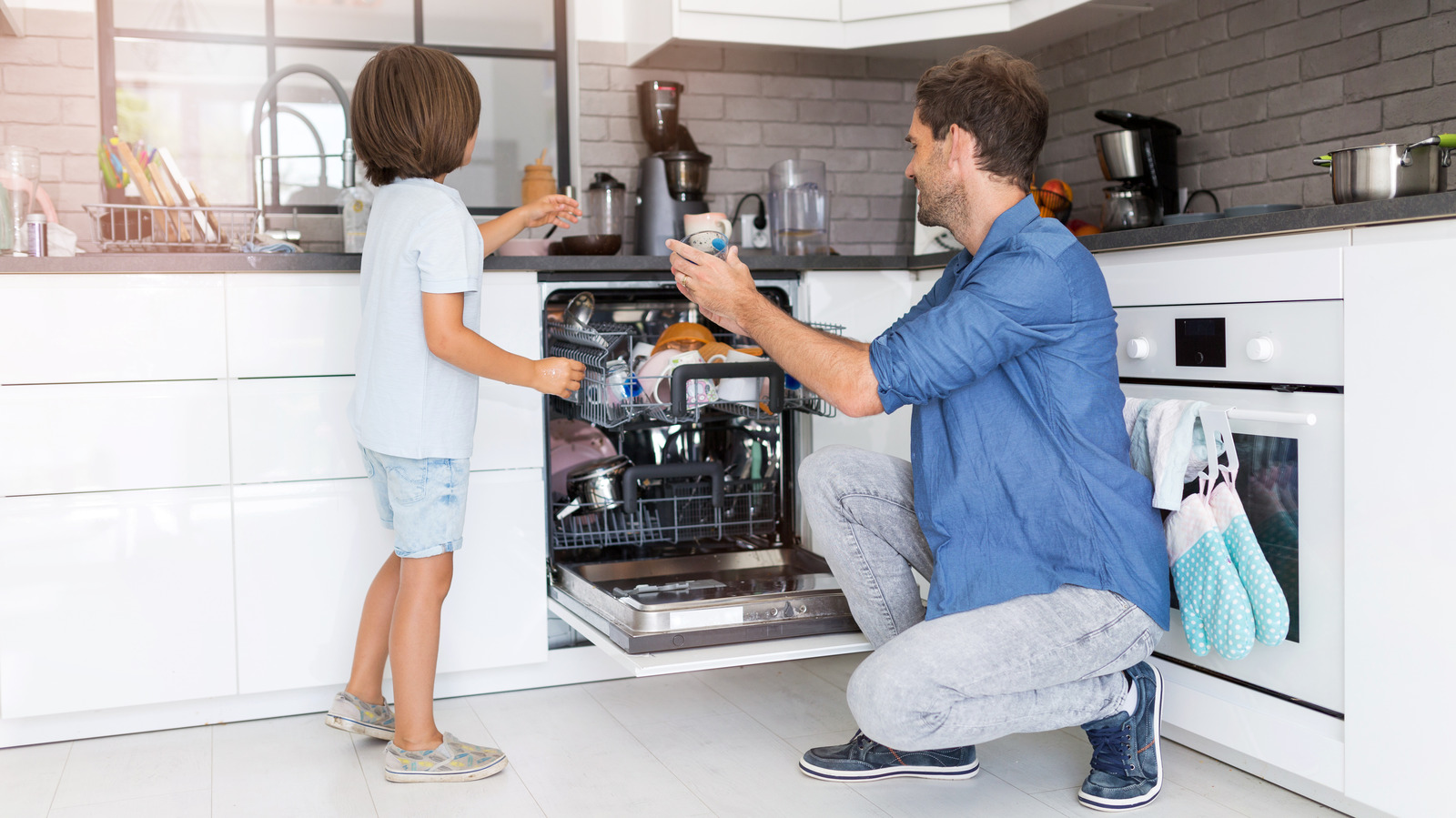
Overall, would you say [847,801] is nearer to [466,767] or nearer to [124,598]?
[466,767]

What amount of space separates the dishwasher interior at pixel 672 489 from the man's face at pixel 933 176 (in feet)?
1.40

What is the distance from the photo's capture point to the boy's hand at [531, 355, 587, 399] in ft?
6.07

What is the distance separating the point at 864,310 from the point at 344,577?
122cm

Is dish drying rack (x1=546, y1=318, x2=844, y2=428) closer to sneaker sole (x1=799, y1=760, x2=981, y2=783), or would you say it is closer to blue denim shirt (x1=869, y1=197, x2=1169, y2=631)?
blue denim shirt (x1=869, y1=197, x2=1169, y2=631)

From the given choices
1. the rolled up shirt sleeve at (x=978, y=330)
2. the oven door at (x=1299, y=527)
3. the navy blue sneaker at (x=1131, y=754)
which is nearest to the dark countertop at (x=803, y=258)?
the oven door at (x=1299, y=527)

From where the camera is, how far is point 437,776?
1.85 metres

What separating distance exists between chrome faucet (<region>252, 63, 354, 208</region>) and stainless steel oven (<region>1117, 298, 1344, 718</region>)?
1.81 meters

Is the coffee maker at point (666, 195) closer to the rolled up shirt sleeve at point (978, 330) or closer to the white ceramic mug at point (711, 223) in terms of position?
the white ceramic mug at point (711, 223)

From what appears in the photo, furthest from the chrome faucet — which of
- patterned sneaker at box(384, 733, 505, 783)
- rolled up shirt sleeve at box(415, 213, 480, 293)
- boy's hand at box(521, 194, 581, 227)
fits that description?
patterned sneaker at box(384, 733, 505, 783)

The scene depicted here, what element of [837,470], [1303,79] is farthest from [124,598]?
[1303,79]

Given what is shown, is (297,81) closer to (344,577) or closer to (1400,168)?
(344,577)

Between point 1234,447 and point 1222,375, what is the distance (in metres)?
0.12

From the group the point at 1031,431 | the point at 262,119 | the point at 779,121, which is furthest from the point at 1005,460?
the point at 262,119

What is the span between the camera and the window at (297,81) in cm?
275
